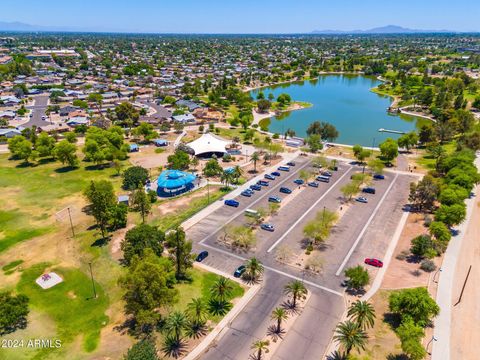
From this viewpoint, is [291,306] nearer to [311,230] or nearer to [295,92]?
[311,230]

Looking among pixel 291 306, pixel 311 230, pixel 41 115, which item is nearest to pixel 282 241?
pixel 311 230

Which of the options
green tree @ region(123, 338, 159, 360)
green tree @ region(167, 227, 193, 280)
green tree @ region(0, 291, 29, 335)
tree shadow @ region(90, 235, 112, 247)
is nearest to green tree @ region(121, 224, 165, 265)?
green tree @ region(167, 227, 193, 280)

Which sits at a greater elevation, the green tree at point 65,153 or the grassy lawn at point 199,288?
the green tree at point 65,153

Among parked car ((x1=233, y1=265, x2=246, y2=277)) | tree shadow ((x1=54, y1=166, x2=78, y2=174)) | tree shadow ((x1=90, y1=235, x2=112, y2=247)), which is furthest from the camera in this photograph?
tree shadow ((x1=54, y1=166, x2=78, y2=174))

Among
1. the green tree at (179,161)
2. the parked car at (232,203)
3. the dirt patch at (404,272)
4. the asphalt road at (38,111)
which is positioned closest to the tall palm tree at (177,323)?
the dirt patch at (404,272)

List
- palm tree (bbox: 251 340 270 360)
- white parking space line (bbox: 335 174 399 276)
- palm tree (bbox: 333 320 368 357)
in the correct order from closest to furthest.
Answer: palm tree (bbox: 333 320 368 357) → palm tree (bbox: 251 340 270 360) → white parking space line (bbox: 335 174 399 276)

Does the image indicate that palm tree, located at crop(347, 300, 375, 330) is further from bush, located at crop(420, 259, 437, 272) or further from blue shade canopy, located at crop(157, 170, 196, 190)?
blue shade canopy, located at crop(157, 170, 196, 190)

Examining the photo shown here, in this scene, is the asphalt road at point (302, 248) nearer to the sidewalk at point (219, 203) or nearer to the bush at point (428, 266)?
the sidewalk at point (219, 203)
